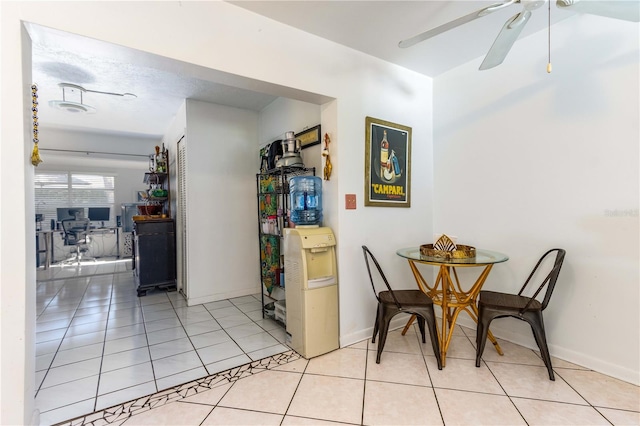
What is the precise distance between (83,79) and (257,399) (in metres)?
3.94

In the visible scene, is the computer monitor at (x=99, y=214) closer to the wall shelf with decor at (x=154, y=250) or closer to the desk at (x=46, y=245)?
the desk at (x=46, y=245)

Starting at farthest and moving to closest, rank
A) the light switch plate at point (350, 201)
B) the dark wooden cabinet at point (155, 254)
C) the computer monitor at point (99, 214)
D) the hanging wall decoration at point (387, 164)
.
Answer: the computer monitor at point (99, 214) → the dark wooden cabinet at point (155, 254) → the hanging wall decoration at point (387, 164) → the light switch plate at point (350, 201)

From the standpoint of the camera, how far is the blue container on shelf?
2680mm

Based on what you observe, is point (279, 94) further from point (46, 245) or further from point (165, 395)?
point (46, 245)

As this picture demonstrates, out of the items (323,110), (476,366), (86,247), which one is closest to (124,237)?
(86,247)

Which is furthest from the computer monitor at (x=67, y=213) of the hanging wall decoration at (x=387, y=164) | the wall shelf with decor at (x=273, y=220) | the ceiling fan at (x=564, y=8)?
the ceiling fan at (x=564, y=8)

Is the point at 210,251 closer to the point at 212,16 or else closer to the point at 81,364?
the point at 81,364

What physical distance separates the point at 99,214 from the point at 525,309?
8744mm

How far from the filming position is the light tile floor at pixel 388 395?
168 centimetres

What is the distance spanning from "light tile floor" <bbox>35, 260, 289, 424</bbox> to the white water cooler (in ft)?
0.99

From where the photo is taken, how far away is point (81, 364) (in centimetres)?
231

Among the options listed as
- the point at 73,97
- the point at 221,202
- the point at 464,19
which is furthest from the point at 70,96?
the point at 464,19

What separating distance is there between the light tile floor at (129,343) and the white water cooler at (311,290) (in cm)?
30

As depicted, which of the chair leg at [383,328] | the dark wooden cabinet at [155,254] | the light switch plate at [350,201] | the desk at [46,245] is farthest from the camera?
the desk at [46,245]
